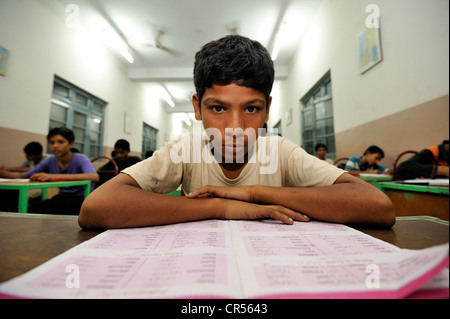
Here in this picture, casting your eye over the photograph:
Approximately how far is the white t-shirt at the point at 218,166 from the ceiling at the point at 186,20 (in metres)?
4.04

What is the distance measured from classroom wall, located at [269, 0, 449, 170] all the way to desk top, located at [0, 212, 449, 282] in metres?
1.90

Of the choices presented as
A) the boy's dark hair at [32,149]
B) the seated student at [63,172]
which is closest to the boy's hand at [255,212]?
the seated student at [63,172]

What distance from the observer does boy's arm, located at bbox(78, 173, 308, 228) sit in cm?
55

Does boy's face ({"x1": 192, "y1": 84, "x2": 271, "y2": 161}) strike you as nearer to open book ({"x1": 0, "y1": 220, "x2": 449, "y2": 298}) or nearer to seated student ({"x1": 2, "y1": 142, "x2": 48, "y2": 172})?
open book ({"x1": 0, "y1": 220, "x2": 449, "y2": 298})

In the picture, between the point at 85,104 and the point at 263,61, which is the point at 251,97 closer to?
the point at 263,61

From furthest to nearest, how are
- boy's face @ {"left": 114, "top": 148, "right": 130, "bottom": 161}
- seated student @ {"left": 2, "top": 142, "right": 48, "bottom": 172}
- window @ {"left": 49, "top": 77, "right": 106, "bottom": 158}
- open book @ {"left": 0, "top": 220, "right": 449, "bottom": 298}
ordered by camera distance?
1. window @ {"left": 49, "top": 77, "right": 106, "bottom": 158}
2. boy's face @ {"left": 114, "top": 148, "right": 130, "bottom": 161}
3. seated student @ {"left": 2, "top": 142, "right": 48, "bottom": 172}
4. open book @ {"left": 0, "top": 220, "right": 449, "bottom": 298}

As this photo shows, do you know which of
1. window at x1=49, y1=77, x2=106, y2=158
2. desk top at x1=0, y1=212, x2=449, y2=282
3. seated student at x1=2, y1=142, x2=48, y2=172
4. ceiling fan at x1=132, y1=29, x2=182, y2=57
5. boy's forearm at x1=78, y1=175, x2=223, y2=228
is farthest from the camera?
ceiling fan at x1=132, y1=29, x2=182, y2=57

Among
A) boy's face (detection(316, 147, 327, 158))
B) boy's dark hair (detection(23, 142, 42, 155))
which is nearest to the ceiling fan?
boy's dark hair (detection(23, 142, 42, 155))

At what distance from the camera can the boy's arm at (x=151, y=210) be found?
55 cm

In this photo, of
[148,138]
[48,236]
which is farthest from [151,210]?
[148,138]

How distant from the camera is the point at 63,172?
2.11 m

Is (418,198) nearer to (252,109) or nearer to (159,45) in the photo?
(252,109)
